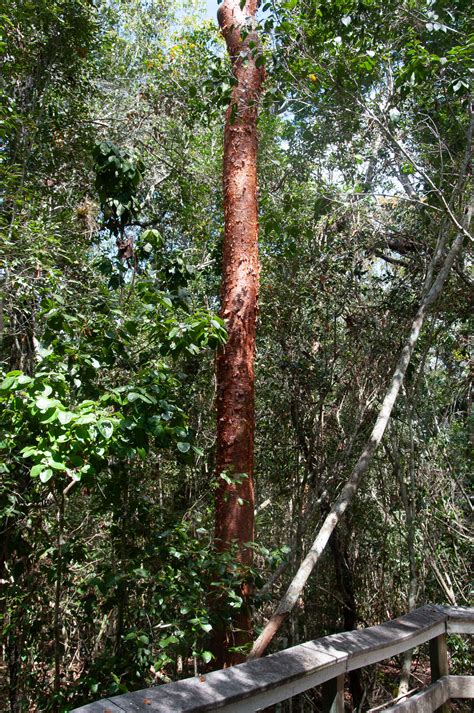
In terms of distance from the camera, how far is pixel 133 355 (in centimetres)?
418

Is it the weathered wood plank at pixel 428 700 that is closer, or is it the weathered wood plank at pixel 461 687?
the weathered wood plank at pixel 428 700

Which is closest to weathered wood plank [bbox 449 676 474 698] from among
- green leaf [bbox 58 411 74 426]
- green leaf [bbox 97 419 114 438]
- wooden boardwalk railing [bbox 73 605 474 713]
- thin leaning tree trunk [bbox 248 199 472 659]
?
wooden boardwalk railing [bbox 73 605 474 713]

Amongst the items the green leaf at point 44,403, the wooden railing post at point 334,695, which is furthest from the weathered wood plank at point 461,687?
the green leaf at point 44,403

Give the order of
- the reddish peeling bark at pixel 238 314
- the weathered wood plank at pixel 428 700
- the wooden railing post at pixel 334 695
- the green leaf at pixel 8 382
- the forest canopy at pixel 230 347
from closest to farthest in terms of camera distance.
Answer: the wooden railing post at pixel 334 695
the weathered wood plank at pixel 428 700
the green leaf at pixel 8 382
the forest canopy at pixel 230 347
the reddish peeling bark at pixel 238 314

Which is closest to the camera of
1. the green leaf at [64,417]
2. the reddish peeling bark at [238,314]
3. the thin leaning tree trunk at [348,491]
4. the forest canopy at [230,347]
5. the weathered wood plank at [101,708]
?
the weathered wood plank at [101,708]

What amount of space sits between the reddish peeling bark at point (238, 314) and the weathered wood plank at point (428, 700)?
1.60 meters

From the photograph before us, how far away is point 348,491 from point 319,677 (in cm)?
338

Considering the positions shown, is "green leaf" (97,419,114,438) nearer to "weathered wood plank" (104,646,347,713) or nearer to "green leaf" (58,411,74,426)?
"green leaf" (58,411,74,426)

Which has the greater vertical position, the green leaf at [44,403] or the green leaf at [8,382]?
the green leaf at [8,382]

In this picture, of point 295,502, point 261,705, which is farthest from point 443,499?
point 261,705

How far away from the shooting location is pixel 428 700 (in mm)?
2725

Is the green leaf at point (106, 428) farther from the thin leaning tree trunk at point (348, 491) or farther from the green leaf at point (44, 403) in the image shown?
the thin leaning tree trunk at point (348, 491)

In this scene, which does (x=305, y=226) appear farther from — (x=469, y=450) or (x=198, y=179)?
(x=469, y=450)

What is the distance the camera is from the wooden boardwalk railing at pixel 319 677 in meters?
1.59
